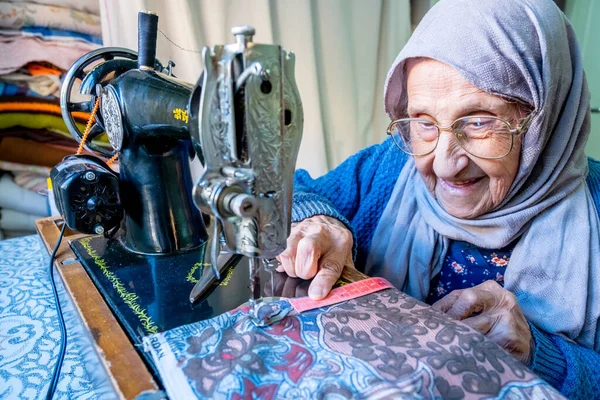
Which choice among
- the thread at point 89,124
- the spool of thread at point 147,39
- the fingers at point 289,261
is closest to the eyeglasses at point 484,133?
the fingers at point 289,261

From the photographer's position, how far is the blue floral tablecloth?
2.37 ft

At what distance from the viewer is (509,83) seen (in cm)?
84

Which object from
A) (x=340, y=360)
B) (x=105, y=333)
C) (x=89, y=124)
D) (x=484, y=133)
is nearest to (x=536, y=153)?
(x=484, y=133)

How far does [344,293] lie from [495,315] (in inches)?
12.1

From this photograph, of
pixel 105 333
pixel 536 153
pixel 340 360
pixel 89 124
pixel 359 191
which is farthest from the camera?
pixel 359 191

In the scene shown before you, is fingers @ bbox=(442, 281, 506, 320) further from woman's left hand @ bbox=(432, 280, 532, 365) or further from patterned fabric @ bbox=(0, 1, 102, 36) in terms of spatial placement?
patterned fabric @ bbox=(0, 1, 102, 36)

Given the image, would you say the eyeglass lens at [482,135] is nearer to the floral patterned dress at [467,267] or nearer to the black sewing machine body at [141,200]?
the floral patterned dress at [467,267]

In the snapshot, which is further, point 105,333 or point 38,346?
point 38,346

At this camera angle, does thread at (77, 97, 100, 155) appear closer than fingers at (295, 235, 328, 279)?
No

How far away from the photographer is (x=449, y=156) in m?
0.93

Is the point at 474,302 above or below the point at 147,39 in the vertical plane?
below

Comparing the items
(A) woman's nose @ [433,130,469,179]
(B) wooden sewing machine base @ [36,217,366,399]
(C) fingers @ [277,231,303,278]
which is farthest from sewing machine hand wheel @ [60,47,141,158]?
(A) woman's nose @ [433,130,469,179]

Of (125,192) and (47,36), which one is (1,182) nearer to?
(47,36)

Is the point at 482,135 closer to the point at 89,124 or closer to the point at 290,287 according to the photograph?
the point at 290,287
